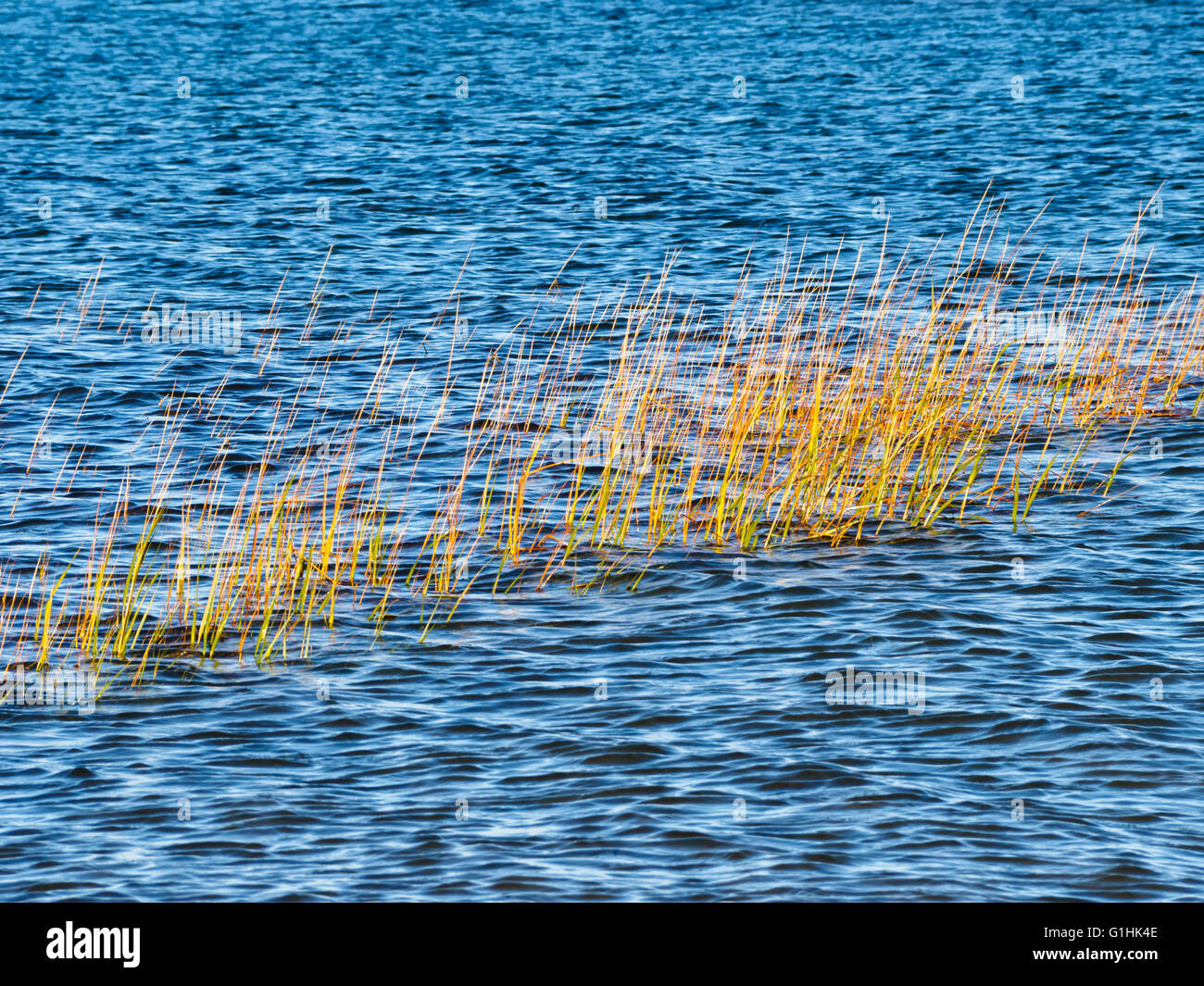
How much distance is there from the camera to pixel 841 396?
53.8 ft

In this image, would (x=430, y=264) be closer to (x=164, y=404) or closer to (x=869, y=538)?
(x=164, y=404)

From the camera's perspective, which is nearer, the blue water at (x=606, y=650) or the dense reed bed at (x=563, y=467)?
the blue water at (x=606, y=650)

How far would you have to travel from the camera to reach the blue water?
32.6 feet

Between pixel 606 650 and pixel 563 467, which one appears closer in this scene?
pixel 606 650

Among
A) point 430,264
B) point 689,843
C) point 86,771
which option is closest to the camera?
point 689,843

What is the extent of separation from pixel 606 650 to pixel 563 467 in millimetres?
4414

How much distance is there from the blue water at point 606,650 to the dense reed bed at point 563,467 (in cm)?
46

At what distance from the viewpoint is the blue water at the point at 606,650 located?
9.93 m

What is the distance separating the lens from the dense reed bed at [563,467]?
45.1 ft

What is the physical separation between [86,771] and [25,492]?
6.03m

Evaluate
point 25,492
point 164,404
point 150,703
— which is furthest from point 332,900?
point 164,404

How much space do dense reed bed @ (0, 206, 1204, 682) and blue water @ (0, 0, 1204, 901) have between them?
18.2 inches

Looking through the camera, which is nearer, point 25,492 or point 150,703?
point 150,703

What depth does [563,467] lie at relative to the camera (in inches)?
674
